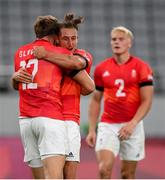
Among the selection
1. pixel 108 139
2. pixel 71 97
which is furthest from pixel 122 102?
pixel 71 97

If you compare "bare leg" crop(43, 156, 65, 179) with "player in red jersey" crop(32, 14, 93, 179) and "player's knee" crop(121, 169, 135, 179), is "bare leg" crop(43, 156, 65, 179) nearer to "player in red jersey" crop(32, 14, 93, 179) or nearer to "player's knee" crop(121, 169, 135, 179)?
"player in red jersey" crop(32, 14, 93, 179)

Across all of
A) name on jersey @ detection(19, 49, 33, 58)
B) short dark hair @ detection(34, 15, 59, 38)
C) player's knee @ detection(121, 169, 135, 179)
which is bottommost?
player's knee @ detection(121, 169, 135, 179)

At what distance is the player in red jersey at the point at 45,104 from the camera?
17.1 feet

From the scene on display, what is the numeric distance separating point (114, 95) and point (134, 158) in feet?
2.43

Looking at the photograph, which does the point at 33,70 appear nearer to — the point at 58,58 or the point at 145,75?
the point at 58,58

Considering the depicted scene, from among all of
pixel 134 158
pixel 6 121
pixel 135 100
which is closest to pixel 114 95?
pixel 135 100

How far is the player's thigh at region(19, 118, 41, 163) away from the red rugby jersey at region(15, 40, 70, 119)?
0.07 m

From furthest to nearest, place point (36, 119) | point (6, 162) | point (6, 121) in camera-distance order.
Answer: point (6, 121), point (6, 162), point (36, 119)

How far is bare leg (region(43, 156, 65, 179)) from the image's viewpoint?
16.8 ft

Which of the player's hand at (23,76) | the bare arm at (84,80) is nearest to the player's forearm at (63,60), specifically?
the bare arm at (84,80)

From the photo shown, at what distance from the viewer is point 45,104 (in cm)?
528

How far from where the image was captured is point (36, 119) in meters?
5.29

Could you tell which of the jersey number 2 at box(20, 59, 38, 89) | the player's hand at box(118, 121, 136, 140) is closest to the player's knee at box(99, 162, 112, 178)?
the player's hand at box(118, 121, 136, 140)

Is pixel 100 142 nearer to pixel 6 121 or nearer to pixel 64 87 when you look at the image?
pixel 64 87
